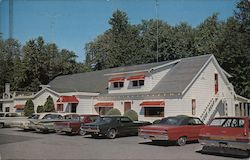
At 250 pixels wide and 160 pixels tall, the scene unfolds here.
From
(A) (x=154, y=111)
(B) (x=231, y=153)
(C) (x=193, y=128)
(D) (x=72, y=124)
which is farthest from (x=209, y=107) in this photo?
(B) (x=231, y=153)

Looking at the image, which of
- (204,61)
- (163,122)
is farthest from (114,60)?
(163,122)

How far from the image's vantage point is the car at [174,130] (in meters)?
15.5

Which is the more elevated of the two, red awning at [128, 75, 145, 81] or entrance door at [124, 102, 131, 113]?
red awning at [128, 75, 145, 81]

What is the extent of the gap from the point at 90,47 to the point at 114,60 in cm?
852

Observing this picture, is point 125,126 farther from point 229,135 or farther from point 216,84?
point 216,84

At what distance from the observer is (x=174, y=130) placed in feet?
51.4

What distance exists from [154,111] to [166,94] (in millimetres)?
2274

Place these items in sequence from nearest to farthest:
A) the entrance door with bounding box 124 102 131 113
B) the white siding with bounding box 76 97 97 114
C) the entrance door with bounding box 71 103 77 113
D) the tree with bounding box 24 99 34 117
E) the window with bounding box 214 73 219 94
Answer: the window with bounding box 214 73 219 94, the entrance door with bounding box 124 102 131 113, the white siding with bounding box 76 97 97 114, the entrance door with bounding box 71 103 77 113, the tree with bounding box 24 99 34 117

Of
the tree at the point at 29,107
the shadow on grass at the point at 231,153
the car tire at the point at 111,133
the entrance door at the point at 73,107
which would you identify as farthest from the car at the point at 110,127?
the tree at the point at 29,107

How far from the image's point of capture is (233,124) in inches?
502

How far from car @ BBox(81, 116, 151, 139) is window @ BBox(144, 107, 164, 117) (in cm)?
802

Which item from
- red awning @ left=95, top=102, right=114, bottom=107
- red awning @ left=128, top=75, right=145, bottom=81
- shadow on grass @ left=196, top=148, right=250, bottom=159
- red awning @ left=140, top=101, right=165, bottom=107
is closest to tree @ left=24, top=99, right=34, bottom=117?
red awning @ left=95, top=102, right=114, bottom=107

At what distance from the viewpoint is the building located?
28.2m

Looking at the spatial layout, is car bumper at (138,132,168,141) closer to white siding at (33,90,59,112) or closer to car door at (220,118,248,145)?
car door at (220,118,248,145)
